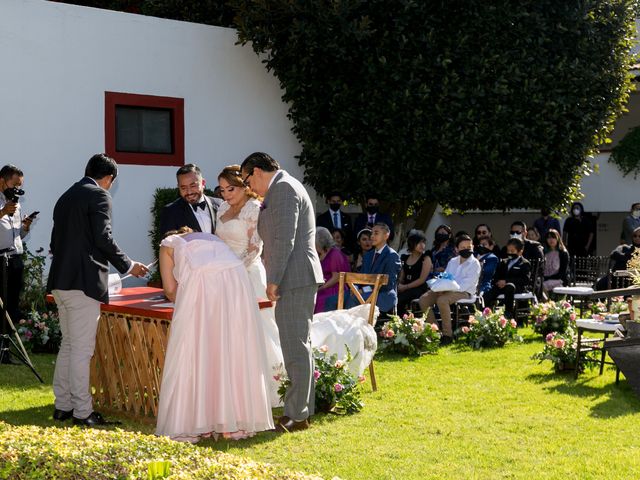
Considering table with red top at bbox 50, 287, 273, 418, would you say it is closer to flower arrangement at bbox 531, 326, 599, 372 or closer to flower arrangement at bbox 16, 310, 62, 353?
flower arrangement at bbox 16, 310, 62, 353

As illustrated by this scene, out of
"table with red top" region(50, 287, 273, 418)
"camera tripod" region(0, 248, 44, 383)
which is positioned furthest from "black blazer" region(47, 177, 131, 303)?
"camera tripod" region(0, 248, 44, 383)

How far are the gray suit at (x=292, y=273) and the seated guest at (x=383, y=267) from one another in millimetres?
4344

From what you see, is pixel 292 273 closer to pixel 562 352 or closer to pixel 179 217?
pixel 179 217

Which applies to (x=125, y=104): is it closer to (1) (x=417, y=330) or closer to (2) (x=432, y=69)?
(2) (x=432, y=69)

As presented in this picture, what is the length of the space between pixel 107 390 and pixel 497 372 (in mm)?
4135

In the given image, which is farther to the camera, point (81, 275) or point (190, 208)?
point (190, 208)

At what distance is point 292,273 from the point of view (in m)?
7.45

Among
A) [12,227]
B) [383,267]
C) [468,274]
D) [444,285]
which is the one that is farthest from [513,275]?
[12,227]

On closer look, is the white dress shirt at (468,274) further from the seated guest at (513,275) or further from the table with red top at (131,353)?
the table with red top at (131,353)

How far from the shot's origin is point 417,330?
11.5 metres

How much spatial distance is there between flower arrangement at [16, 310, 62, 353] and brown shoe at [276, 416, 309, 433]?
489cm

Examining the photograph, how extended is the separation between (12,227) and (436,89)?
7.55 metres

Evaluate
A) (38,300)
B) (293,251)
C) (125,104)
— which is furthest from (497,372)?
(125,104)

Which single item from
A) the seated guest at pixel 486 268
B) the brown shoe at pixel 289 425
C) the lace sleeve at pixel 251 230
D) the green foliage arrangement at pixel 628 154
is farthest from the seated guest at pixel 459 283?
the green foliage arrangement at pixel 628 154
